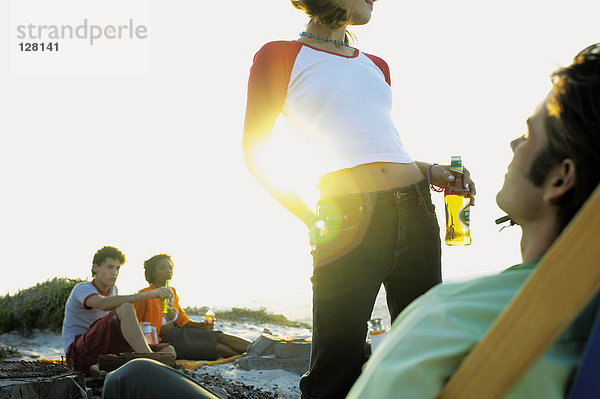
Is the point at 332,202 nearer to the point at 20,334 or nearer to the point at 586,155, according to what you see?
the point at 586,155

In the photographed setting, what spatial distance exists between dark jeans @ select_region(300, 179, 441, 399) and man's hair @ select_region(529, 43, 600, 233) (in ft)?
3.70

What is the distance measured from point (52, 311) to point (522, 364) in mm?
10697

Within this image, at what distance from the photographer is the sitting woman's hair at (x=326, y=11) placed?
2.53m

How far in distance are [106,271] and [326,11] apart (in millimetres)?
4999

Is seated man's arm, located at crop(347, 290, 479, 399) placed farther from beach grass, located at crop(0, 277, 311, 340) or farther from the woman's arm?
beach grass, located at crop(0, 277, 311, 340)

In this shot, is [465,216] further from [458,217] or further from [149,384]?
[149,384]

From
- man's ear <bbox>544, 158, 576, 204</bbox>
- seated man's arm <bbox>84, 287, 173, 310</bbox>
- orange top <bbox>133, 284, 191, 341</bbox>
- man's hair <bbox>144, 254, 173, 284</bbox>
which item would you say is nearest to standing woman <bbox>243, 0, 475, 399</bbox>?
man's ear <bbox>544, 158, 576, 204</bbox>

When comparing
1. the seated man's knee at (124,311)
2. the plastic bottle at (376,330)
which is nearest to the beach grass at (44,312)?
the seated man's knee at (124,311)

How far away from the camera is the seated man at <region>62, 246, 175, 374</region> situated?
20.0ft

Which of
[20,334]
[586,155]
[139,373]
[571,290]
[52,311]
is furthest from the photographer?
[52,311]

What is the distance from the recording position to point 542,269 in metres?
0.84

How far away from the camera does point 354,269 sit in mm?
2242

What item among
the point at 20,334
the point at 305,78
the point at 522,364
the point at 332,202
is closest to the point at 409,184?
the point at 332,202

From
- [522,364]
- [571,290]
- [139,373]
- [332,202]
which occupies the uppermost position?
[332,202]
